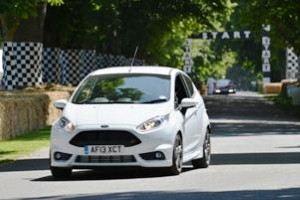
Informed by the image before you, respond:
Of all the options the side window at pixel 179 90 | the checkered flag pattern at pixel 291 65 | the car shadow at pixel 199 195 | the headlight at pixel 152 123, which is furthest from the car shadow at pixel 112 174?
the checkered flag pattern at pixel 291 65

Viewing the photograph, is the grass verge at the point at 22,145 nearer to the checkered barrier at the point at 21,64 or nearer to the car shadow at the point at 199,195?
the car shadow at the point at 199,195

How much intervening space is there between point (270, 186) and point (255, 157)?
566 centimetres

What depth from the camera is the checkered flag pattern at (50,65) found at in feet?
152

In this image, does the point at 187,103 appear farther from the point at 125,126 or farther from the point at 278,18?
the point at 278,18

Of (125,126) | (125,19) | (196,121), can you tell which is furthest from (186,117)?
(125,19)

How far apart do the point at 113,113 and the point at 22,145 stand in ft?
28.4

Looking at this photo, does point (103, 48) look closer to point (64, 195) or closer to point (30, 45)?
point (30, 45)

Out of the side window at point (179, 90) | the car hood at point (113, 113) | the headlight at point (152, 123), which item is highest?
the side window at point (179, 90)

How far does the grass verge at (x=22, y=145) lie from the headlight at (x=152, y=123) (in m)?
4.87

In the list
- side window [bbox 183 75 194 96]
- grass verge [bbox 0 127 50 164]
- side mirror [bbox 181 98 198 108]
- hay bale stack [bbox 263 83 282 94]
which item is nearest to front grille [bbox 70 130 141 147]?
side mirror [bbox 181 98 198 108]

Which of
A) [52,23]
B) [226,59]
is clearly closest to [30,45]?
[52,23]

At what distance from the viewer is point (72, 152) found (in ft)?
47.2

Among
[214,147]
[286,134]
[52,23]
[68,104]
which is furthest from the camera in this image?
[52,23]

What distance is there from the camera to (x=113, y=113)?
14586mm
